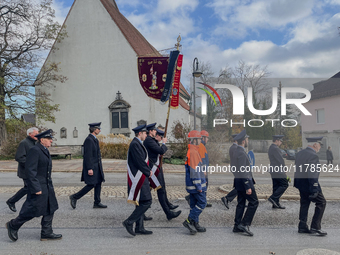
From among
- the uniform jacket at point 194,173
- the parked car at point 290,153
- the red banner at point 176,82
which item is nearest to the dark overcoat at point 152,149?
the uniform jacket at point 194,173

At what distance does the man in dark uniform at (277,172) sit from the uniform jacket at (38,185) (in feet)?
16.5

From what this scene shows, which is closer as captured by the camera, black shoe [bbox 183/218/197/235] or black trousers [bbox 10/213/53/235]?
black trousers [bbox 10/213/53/235]

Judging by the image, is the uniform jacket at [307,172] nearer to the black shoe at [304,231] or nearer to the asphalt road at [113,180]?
the black shoe at [304,231]

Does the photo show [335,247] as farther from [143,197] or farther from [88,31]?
[88,31]

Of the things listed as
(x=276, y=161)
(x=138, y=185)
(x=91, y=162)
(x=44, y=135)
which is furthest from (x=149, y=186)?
(x=276, y=161)

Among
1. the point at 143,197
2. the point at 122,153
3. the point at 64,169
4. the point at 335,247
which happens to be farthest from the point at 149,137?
the point at 122,153

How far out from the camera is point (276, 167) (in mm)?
7453

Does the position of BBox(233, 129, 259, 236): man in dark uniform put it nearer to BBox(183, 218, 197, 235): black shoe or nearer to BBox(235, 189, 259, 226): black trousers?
BBox(235, 189, 259, 226): black trousers

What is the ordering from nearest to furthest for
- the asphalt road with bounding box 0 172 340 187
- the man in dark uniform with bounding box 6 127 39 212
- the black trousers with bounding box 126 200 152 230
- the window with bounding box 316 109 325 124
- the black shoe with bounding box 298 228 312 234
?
the black trousers with bounding box 126 200 152 230
the black shoe with bounding box 298 228 312 234
the man in dark uniform with bounding box 6 127 39 212
the window with bounding box 316 109 325 124
the asphalt road with bounding box 0 172 340 187

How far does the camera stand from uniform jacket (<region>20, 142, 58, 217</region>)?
4902 millimetres

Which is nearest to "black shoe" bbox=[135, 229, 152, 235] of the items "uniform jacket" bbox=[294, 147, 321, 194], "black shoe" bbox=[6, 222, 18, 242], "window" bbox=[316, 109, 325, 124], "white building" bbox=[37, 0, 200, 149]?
"black shoe" bbox=[6, 222, 18, 242]

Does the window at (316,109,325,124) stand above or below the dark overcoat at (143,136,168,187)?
above

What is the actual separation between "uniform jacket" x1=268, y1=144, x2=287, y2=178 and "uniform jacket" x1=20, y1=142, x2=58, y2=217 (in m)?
5.06

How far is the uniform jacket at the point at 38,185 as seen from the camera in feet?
16.1
